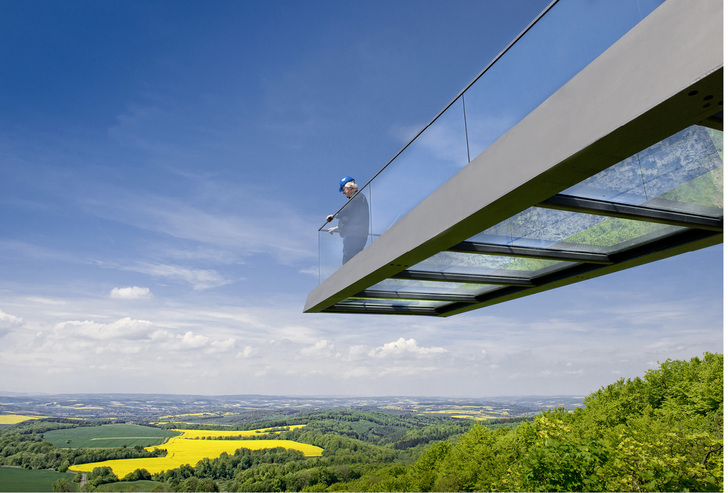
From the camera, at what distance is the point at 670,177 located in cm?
430

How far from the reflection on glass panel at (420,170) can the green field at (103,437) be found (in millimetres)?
83347

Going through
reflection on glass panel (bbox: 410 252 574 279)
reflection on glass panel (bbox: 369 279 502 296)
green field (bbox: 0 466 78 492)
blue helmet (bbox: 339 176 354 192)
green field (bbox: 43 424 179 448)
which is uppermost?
blue helmet (bbox: 339 176 354 192)

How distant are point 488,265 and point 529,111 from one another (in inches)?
127

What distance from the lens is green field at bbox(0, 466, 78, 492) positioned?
214ft

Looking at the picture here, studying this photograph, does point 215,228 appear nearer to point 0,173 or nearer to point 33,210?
point 33,210

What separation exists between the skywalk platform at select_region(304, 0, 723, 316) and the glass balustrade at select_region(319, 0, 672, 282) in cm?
2

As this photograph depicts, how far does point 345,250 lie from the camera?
28.1 ft

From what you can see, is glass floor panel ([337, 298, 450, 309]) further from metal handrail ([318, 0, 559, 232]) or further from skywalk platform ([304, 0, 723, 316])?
metal handrail ([318, 0, 559, 232])

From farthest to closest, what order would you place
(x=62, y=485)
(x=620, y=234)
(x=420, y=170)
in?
(x=62, y=485)
(x=420, y=170)
(x=620, y=234)

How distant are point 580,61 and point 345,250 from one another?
5.55 meters

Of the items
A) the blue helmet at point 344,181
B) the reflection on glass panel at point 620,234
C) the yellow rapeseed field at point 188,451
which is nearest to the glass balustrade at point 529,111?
the reflection on glass panel at point 620,234

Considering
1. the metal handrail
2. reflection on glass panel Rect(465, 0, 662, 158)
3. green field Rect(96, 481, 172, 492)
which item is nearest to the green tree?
green field Rect(96, 481, 172, 492)

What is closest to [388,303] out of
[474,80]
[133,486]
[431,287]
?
[431,287]

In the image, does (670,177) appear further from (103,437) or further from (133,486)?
(103,437)
